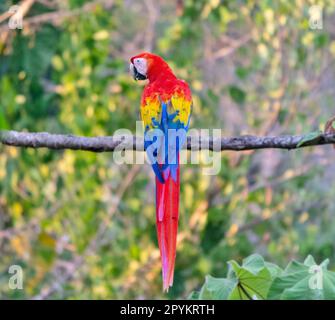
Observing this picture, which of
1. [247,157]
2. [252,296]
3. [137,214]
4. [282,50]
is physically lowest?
[252,296]

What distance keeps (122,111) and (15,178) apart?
1.64ft

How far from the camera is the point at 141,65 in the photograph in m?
1.80

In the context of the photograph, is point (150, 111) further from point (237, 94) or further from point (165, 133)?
point (237, 94)

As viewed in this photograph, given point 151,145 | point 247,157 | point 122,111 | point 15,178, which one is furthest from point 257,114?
point 151,145

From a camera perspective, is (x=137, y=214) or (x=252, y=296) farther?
(x=137, y=214)

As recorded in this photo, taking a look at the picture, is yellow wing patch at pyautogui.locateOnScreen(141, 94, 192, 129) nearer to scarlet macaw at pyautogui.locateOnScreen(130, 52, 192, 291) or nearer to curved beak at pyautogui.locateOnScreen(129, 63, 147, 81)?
scarlet macaw at pyautogui.locateOnScreen(130, 52, 192, 291)

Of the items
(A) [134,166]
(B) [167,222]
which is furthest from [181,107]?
(A) [134,166]

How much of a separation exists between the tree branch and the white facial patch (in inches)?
7.1

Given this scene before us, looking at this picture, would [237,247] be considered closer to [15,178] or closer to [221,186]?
[221,186]

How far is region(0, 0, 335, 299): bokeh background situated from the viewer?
9.74 ft

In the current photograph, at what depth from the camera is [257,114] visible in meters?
3.20

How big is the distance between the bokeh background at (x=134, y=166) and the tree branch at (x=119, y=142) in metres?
1.21

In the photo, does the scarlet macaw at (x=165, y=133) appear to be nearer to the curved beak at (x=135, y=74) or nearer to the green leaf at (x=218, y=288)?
the curved beak at (x=135, y=74)

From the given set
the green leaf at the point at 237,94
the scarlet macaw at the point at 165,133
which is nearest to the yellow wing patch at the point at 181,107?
the scarlet macaw at the point at 165,133
